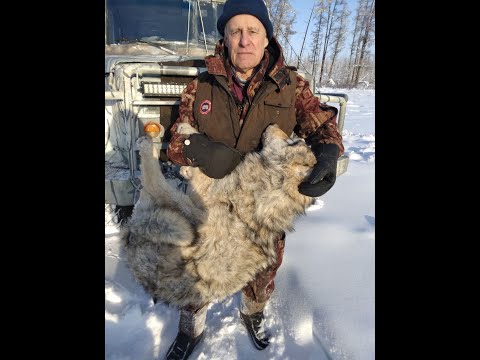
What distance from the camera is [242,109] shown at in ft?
6.43

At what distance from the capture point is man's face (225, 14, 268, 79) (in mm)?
1816

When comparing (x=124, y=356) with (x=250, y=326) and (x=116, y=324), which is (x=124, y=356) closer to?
(x=116, y=324)

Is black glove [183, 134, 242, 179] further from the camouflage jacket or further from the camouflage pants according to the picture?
the camouflage pants

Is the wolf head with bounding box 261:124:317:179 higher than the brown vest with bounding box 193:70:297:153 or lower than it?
lower

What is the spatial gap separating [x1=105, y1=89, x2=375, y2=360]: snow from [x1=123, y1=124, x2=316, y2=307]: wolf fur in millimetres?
722

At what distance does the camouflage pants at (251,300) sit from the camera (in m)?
2.05

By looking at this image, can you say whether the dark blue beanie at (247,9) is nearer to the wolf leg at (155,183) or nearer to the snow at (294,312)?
the wolf leg at (155,183)

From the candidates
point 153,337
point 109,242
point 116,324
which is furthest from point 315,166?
point 109,242

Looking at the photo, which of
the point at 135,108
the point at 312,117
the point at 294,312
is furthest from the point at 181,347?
the point at 135,108

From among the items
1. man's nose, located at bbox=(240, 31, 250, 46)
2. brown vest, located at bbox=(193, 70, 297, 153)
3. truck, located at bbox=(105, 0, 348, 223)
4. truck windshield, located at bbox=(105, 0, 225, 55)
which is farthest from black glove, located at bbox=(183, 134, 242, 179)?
truck windshield, located at bbox=(105, 0, 225, 55)
